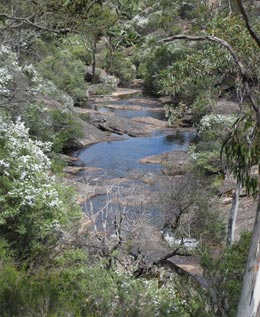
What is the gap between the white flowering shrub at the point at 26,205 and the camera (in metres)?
8.82

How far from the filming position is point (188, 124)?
27.7 m

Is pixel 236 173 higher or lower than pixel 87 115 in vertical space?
higher

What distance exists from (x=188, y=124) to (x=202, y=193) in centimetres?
1409

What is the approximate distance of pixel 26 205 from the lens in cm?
889

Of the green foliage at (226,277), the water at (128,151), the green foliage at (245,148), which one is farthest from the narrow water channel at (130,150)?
the green foliage at (245,148)

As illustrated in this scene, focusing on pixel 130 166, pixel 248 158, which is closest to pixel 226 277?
pixel 248 158

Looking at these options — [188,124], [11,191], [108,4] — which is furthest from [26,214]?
[188,124]

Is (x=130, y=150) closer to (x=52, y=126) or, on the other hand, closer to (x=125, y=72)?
(x=52, y=126)

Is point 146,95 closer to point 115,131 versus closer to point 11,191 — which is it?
point 115,131

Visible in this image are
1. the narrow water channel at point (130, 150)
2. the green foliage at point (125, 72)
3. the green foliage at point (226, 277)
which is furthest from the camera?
the green foliage at point (125, 72)

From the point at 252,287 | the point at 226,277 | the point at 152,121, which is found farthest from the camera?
the point at 152,121

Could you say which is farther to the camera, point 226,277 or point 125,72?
point 125,72

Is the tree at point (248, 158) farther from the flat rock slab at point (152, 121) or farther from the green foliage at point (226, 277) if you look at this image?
the flat rock slab at point (152, 121)

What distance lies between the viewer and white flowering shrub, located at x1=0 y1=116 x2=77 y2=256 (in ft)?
28.9
